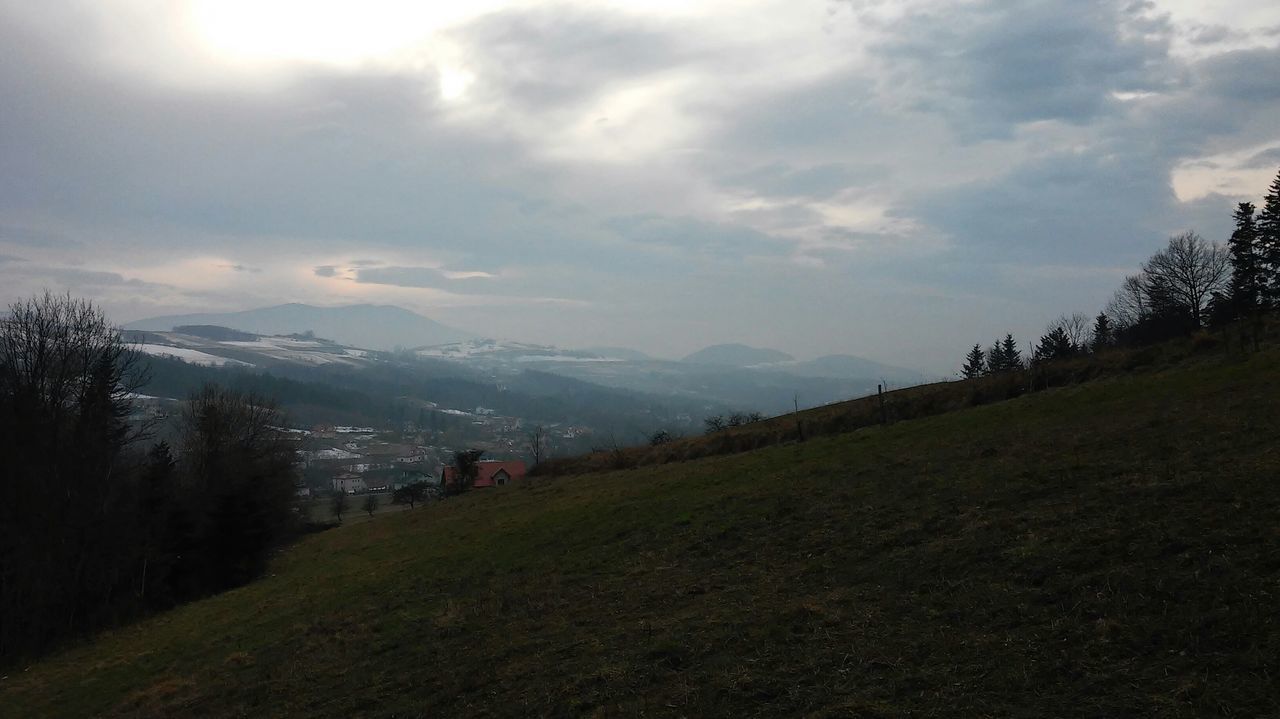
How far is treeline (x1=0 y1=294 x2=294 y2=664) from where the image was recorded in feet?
94.2

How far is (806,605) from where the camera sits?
10.3 meters

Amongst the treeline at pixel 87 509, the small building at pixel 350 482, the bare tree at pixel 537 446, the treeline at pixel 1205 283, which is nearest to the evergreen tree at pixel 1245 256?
the treeline at pixel 1205 283

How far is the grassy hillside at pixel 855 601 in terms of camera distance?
23.6ft

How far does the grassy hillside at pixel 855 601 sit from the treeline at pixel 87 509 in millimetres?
7168

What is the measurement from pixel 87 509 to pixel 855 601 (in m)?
35.4

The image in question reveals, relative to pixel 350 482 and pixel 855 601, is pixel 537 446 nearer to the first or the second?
pixel 855 601

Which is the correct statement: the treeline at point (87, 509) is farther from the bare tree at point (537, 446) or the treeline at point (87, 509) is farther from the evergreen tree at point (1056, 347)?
the evergreen tree at point (1056, 347)

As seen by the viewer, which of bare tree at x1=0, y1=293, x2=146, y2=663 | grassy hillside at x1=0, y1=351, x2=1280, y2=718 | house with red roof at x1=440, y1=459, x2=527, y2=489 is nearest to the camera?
grassy hillside at x1=0, y1=351, x2=1280, y2=718

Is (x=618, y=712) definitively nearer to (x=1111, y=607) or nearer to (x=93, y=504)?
(x=1111, y=607)

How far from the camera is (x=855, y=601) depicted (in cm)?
1023

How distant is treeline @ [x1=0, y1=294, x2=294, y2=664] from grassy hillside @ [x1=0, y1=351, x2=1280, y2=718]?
717cm

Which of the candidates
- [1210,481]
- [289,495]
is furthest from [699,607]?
[289,495]

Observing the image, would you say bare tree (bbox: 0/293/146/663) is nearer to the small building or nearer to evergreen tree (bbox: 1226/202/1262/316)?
evergreen tree (bbox: 1226/202/1262/316)

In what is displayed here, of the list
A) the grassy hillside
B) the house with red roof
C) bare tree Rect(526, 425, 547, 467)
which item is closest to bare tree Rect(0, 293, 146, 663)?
the grassy hillside
